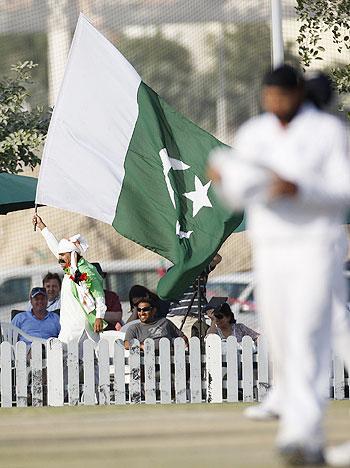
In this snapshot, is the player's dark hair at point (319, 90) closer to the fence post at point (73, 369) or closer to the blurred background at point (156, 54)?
the fence post at point (73, 369)

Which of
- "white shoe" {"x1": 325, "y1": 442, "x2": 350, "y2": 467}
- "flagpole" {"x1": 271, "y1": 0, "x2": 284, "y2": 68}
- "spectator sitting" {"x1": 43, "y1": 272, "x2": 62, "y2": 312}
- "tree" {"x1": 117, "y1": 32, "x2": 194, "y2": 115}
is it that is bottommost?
"white shoe" {"x1": 325, "y1": 442, "x2": 350, "y2": 467}

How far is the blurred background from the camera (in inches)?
1655

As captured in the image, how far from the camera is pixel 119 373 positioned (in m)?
13.6

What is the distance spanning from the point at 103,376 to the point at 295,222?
23.2ft

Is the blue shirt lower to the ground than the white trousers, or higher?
higher

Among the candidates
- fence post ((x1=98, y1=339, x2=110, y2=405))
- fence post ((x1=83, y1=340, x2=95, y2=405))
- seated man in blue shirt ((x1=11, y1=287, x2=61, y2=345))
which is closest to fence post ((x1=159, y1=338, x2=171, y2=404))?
fence post ((x1=98, y1=339, x2=110, y2=405))

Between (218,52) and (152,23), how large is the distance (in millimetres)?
3341

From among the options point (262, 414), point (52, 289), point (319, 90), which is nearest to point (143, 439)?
point (262, 414)

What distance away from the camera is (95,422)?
30.0ft

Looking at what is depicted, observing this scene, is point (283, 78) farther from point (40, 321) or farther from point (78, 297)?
point (40, 321)

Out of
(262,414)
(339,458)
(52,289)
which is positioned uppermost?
(52,289)

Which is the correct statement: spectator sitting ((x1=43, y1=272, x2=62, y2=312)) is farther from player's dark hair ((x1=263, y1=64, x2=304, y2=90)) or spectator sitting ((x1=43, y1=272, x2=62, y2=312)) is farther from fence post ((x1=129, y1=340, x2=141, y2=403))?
player's dark hair ((x1=263, y1=64, x2=304, y2=90))

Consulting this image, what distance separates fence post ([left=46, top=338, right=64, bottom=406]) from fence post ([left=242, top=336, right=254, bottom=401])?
1.49m

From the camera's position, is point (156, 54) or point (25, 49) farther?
point (156, 54)
